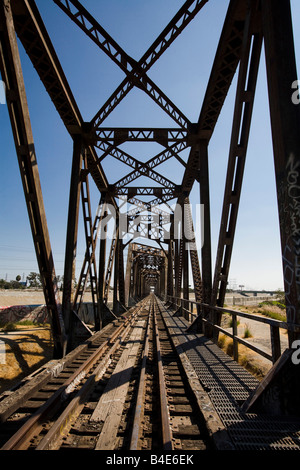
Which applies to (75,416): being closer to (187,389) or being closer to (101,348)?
(187,389)

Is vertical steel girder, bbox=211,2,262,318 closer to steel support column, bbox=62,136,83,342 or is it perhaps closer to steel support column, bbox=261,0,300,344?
steel support column, bbox=261,0,300,344

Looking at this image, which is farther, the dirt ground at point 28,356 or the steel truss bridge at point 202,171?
the dirt ground at point 28,356

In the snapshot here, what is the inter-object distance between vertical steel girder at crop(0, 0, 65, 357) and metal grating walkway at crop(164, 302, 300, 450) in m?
3.68

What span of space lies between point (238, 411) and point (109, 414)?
1669mm

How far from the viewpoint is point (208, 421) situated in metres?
2.77

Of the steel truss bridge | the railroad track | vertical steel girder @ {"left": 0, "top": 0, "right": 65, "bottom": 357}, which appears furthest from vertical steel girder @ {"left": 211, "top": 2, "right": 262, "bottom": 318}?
vertical steel girder @ {"left": 0, "top": 0, "right": 65, "bottom": 357}

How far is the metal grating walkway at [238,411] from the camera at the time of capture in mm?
2398

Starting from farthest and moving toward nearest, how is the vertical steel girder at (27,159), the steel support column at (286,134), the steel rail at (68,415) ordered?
the vertical steel girder at (27,159) → the steel support column at (286,134) → the steel rail at (68,415)

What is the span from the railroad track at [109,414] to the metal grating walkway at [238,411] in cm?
31

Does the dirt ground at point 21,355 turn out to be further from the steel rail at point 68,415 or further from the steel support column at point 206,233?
the steel support column at point 206,233

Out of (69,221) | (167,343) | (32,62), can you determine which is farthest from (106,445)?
(32,62)

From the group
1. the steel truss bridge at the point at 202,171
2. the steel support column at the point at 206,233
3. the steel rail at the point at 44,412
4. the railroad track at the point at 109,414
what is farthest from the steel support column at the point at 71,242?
the steel support column at the point at 206,233

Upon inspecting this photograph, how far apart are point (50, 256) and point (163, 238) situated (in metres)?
16.3

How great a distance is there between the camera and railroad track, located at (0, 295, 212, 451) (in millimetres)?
2602
